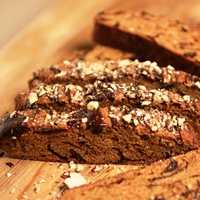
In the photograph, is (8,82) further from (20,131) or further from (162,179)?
(162,179)

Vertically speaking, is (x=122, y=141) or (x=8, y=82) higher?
(x=8, y=82)

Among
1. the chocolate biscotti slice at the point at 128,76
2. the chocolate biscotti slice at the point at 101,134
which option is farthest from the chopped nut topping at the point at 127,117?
the chocolate biscotti slice at the point at 128,76

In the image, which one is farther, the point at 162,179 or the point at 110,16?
the point at 110,16

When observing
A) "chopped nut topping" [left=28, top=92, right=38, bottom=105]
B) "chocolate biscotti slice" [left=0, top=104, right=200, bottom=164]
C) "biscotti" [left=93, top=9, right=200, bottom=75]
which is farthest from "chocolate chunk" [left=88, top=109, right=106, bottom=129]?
"biscotti" [left=93, top=9, right=200, bottom=75]

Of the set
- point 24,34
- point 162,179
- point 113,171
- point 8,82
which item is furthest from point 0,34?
point 162,179

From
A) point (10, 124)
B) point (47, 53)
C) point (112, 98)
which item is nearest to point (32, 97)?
point (10, 124)

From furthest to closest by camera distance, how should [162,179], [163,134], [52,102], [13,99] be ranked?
1. [13,99]
2. [52,102]
3. [163,134]
4. [162,179]

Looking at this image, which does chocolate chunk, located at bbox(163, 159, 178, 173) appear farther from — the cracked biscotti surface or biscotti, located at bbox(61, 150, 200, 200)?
the cracked biscotti surface

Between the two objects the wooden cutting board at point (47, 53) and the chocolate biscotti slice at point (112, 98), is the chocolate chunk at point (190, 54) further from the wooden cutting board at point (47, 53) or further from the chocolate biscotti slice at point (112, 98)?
the wooden cutting board at point (47, 53)
